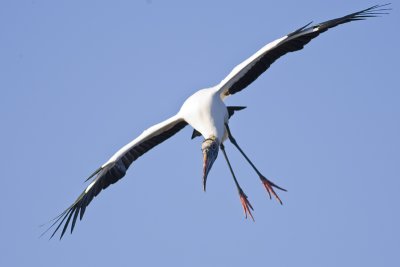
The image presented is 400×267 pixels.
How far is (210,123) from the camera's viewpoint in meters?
37.0

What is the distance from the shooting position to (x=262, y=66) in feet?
123

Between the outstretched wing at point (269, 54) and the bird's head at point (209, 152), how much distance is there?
0.96 m

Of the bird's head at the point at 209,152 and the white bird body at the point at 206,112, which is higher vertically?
the white bird body at the point at 206,112

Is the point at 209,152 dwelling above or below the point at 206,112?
below

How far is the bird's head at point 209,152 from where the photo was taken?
36781 mm

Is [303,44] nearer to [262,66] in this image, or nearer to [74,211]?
[262,66]

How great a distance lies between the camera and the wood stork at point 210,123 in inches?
1452

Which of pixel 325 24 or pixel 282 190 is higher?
pixel 325 24

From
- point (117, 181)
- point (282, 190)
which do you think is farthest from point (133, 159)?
point (282, 190)

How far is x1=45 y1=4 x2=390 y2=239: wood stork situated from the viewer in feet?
121

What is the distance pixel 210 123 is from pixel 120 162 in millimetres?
2052

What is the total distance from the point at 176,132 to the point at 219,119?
1.37 metres

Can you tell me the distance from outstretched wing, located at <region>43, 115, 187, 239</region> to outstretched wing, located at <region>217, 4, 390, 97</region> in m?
1.17

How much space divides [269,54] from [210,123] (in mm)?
1742
